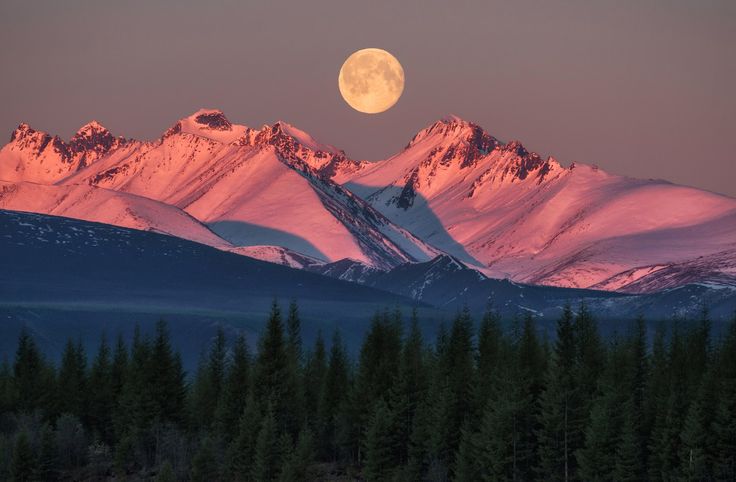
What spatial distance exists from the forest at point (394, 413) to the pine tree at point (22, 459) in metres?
0.29

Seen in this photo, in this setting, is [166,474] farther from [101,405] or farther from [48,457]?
[101,405]

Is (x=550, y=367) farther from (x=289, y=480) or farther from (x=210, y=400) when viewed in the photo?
(x=210, y=400)

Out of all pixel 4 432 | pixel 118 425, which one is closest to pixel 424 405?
pixel 118 425

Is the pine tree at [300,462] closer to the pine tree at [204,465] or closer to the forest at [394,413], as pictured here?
the forest at [394,413]

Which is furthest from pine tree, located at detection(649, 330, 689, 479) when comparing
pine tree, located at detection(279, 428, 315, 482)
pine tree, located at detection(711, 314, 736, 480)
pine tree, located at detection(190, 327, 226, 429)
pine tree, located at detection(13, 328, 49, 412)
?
pine tree, located at detection(13, 328, 49, 412)

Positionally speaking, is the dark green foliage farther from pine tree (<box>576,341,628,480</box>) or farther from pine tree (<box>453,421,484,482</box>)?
pine tree (<box>576,341,628,480</box>)

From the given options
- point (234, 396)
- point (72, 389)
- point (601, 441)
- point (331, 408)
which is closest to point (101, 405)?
point (72, 389)

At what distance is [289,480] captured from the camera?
139m

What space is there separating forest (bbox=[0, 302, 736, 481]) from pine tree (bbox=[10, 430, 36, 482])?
0.29m

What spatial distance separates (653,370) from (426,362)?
903 inches

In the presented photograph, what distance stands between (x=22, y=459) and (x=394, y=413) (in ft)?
110

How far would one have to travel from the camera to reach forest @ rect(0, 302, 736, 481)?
5202 inches

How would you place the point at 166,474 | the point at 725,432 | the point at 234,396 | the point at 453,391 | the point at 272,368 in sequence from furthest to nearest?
the point at 234,396, the point at 272,368, the point at 453,391, the point at 166,474, the point at 725,432

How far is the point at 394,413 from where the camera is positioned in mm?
147625
